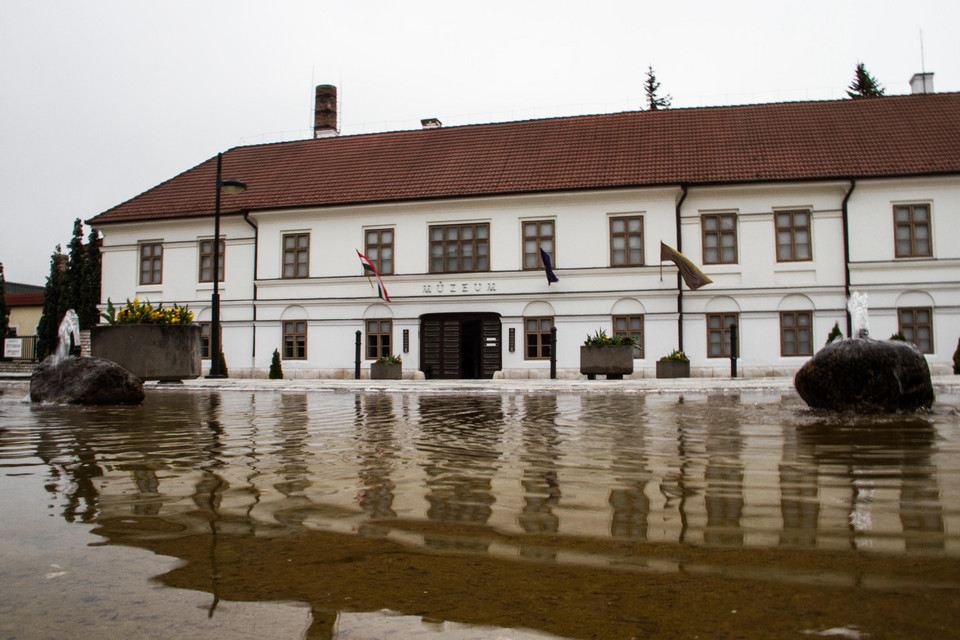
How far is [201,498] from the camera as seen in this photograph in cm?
397

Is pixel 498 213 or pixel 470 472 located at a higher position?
pixel 498 213

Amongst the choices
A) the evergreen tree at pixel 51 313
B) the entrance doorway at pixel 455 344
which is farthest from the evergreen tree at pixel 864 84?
the evergreen tree at pixel 51 313

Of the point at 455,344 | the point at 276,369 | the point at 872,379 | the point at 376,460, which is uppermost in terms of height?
the point at 455,344

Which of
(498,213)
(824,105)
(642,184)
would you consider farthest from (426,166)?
(824,105)

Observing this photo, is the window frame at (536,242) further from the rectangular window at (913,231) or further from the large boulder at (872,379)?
the large boulder at (872,379)

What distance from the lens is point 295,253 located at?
29.7 meters

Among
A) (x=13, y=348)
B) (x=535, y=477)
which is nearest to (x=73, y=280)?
(x=13, y=348)

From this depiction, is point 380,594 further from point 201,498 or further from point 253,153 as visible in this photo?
point 253,153

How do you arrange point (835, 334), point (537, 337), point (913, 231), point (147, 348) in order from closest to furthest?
1. point (147, 348)
2. point (835, 334)
3. point (913, 231)
4. point (537, 337)

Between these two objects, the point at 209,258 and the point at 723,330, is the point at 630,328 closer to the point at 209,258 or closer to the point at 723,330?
the point at 723,330

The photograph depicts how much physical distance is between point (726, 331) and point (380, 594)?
2475cm

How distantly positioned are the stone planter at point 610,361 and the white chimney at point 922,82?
1910 centimetres

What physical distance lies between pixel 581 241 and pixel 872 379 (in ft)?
60.2

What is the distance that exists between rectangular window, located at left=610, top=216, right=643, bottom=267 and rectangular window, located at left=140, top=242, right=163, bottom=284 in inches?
744
